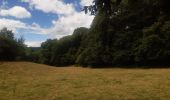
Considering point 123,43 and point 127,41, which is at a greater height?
point 127,41

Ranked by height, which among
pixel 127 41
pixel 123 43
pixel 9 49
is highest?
pixel 127 41

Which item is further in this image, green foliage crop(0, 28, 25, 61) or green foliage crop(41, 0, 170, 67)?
green foliage crop(41, 0, 170, 67)

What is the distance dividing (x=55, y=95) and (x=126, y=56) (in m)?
25.3

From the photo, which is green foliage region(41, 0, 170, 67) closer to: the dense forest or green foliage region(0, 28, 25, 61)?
the dense forest

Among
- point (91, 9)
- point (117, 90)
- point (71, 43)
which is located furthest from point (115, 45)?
point (91, 9)

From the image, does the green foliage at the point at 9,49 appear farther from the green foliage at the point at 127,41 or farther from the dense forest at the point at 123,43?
the green foliage at the point at 127,41

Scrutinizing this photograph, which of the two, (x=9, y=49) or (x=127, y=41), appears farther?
(x=127, y=41)

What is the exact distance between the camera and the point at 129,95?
12.6 metres

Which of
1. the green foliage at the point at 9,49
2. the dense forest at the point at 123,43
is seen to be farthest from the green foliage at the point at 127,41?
the green foliage at the point at 9,49

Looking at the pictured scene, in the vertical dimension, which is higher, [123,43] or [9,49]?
[123,43]

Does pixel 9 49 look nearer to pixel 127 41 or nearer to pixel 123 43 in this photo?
pixel 123 43

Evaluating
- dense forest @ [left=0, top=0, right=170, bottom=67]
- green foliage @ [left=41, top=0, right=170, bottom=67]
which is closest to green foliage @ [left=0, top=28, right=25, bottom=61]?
dense forest @ [left=0, top=0, right=170, bottom=67]

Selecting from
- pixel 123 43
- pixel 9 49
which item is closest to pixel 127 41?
pixel 123 43

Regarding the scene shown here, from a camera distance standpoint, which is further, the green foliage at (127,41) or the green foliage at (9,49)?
the green foliage at (127,41)
